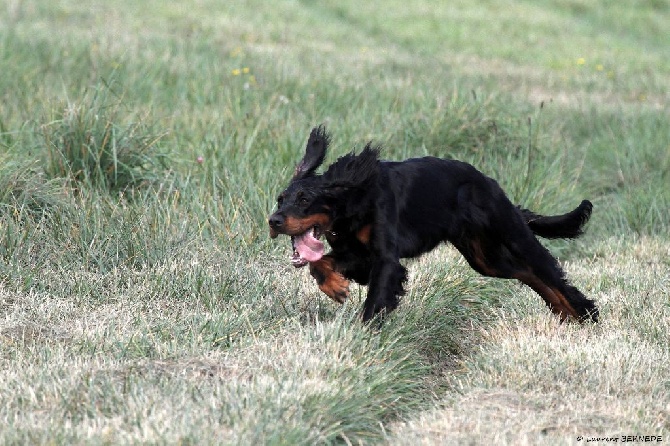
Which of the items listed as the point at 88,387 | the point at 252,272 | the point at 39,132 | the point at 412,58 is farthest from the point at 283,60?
the point at 88,387

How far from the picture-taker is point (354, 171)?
448 cm

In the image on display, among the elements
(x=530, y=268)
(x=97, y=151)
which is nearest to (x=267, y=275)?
(x=530, y=268)

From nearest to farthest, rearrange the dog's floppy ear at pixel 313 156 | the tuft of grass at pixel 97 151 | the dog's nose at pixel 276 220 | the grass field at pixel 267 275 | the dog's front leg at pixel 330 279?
the grass field at pixel 267 275
the dog's nose at pixel 276 220
the dog's front leg at pixel 330 279
the dog's floppy ear at pixel 313 156
the tuft of grass at pixel 97 151

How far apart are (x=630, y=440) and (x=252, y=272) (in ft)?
8.07

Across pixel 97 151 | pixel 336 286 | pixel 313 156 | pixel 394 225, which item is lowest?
pixel 97 151

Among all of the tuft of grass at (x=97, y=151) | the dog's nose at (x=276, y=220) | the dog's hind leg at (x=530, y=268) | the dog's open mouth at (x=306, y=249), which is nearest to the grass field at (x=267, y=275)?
the tuft of grass at (x=97, y=151)

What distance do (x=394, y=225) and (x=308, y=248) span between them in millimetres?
418

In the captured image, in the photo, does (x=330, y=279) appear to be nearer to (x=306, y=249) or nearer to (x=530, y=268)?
(x=306, y=249)

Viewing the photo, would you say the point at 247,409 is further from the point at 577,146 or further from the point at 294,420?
the point at 577,146

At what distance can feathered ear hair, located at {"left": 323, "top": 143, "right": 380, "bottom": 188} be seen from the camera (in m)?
4.46

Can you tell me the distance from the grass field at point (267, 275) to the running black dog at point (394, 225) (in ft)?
0.67

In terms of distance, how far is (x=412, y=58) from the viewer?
14430 millimetres

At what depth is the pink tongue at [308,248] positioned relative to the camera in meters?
4.42

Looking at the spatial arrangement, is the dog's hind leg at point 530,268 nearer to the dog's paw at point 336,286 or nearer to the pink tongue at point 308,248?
the dog's paw at point 336,286
